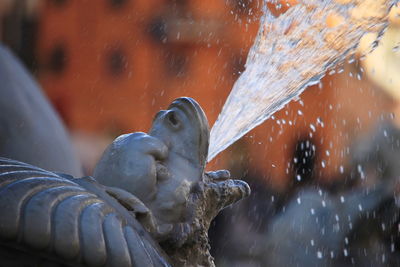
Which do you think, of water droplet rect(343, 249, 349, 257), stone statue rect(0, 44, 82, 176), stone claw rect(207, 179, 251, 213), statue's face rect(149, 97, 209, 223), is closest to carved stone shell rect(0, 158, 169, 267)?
statue's face rect(149, 97, 209, 223)

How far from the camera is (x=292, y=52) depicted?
4266 millimetres

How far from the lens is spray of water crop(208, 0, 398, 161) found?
368 centimetres

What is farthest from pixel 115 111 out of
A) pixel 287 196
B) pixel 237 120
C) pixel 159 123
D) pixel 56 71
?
pixel 159 123

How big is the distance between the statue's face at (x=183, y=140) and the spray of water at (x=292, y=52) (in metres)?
1.01

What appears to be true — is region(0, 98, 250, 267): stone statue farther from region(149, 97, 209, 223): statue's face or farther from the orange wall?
the orange wall

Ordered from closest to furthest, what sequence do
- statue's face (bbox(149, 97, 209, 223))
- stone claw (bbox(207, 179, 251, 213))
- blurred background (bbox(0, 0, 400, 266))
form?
statue's face (bbox(149, 97, 209, 223)) → stone claw (bbox(207, 179, 251, 213)) → blurred background (bbox(0, 0, 400, 266))

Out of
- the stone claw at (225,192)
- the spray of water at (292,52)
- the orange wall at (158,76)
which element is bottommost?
the orange wall at (158,76)

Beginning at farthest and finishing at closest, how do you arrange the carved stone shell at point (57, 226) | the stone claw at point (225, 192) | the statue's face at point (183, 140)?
1. the stone claw at point (225, 192)
2. the statue's face at point (183, 140)
3. the carved stone shell at point (57, 226)

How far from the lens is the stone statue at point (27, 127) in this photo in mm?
3724

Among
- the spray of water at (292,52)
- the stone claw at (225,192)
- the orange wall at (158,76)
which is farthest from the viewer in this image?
the orange wall at (158,76)

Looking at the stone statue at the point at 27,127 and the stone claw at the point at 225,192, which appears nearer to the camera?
the stone claw at the point at 225,192

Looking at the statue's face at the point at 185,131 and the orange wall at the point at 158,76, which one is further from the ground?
the statue's face at the point at 185,131

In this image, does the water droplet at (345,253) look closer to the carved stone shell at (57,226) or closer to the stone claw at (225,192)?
the stone claw at (225,192)

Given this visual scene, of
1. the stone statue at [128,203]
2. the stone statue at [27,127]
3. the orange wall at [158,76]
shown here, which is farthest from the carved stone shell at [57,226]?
the orange wall at [158,76]
